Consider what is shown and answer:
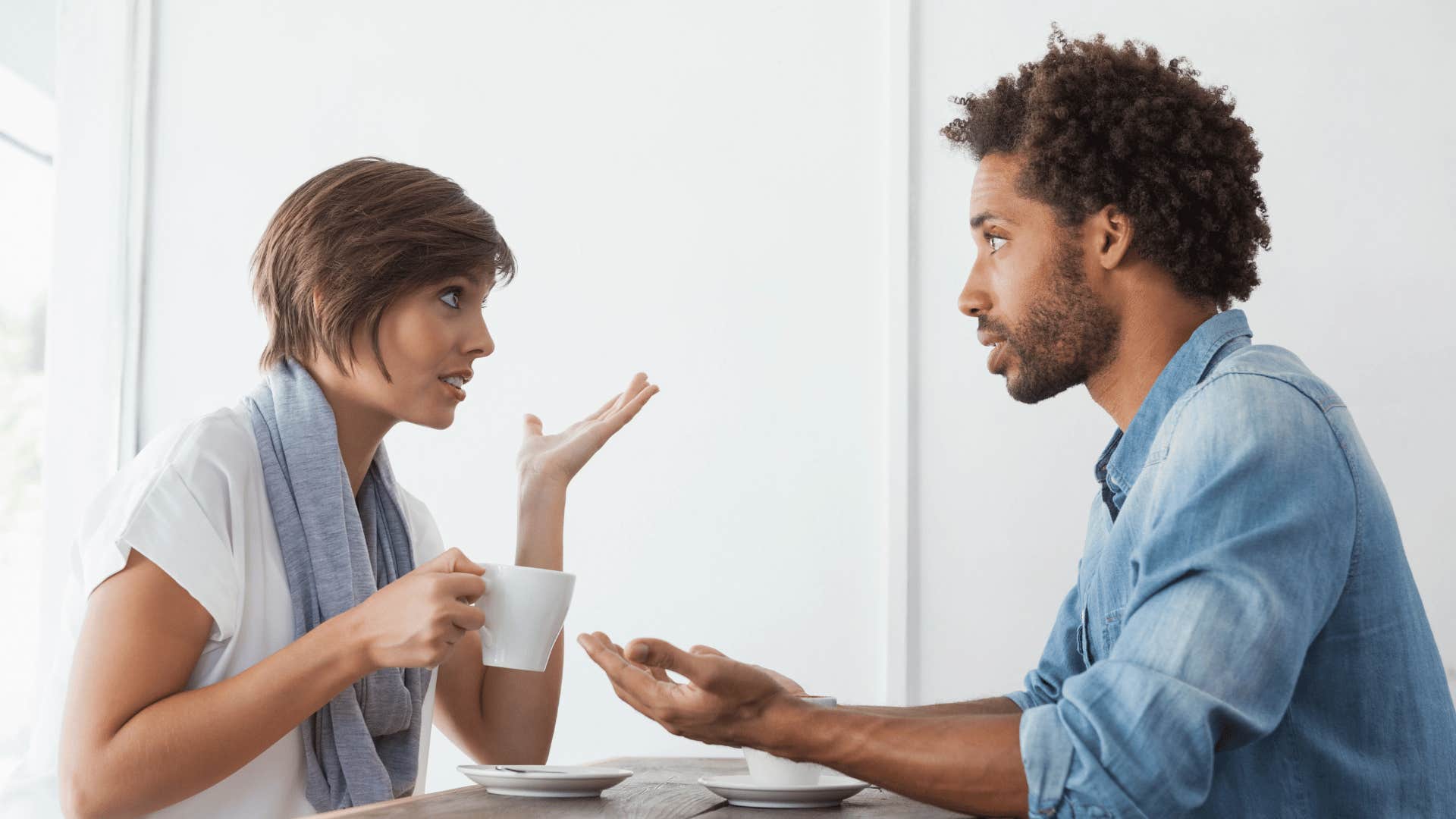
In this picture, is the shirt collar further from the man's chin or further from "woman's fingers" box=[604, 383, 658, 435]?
"woman's fingers" box=[604, 383, 658, 435]

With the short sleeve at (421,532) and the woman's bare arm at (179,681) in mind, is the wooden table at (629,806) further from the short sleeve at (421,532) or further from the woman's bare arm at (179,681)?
the short sleeve at (421,532)

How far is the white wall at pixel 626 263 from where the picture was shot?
236cm

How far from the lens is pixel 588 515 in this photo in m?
2.41

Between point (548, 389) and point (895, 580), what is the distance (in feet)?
2.66

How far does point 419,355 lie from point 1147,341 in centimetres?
84

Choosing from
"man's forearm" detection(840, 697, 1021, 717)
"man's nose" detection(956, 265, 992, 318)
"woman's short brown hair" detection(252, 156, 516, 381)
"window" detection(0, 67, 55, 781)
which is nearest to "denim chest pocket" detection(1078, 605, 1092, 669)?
"man's forearm" detection(840, 697, 1021, 717)

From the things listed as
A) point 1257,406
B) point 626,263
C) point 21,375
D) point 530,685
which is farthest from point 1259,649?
point 21,375

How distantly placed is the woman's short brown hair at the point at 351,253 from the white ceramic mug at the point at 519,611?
427mm

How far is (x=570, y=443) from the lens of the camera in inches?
64.4

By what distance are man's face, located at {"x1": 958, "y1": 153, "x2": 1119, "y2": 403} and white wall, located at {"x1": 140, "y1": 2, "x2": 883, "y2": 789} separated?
1.01 meters

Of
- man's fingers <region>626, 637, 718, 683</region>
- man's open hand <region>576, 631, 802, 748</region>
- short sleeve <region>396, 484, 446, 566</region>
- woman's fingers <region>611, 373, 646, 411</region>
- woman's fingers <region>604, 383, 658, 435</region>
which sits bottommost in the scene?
man's open hand <region>576, 631, 802, 748</region>

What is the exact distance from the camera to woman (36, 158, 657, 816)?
1141 millimetres

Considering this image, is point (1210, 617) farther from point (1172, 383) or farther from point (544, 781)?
point (544, 781)

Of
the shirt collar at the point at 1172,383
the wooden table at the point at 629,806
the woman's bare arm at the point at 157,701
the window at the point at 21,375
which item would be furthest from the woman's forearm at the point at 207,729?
the window at the point at 21,375
